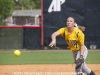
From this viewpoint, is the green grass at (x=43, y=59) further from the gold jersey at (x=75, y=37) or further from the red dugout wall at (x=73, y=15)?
the gold jersey at (x=75, y=37)

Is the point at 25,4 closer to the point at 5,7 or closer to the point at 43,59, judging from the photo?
the point at 5,7

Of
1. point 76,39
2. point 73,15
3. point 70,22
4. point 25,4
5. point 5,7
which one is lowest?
point 76,39

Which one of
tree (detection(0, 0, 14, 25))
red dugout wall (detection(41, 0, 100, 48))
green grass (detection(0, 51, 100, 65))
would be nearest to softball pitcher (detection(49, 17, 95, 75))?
green grass (detection(0, 51, 100, 65))

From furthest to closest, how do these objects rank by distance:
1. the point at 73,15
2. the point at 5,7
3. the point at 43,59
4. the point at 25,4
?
1. the point at 25,4
2. the point at 5,7
3. the point at 73,15
4. the point at 43,59


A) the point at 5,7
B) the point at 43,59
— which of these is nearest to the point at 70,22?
the point at 43,59

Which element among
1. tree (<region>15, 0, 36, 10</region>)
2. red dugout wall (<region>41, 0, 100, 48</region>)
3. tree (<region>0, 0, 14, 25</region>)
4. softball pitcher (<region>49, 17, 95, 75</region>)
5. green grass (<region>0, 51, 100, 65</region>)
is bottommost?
green grass (<region>0, 51, 100, 65</region>)

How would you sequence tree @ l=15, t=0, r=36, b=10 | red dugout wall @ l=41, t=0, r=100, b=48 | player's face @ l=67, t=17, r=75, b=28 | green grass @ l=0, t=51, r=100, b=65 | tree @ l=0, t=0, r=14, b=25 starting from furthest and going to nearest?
tree @ l=15, t=0, r=36, b=10, tree @ l=0, t=0, r=14, b=25, red dugout wall @ l=41, t=0, r=100, b=48, green grass @ l=0, t=51, r=100, b=65, player's face @ l=67, t=17, r=75, b=28

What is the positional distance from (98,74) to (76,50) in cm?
241

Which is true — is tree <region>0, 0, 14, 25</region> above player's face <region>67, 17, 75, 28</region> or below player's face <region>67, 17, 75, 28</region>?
above

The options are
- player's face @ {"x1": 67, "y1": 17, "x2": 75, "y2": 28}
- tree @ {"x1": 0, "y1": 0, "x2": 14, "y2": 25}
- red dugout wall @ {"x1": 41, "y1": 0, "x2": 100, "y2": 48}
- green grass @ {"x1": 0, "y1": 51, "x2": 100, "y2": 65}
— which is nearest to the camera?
player's face @ {"x1": 67, "y1": 17, "x2": 75, "y2": 28}

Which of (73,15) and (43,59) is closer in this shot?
(43,59)

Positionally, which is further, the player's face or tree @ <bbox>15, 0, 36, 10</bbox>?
tree @ <bbox>15, 0, 36, 10</bbox>

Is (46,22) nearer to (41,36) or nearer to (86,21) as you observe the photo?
(41,36)

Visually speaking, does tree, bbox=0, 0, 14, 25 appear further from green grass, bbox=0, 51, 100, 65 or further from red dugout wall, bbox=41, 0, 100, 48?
green grass, bbox=0, 51, 100, 65
